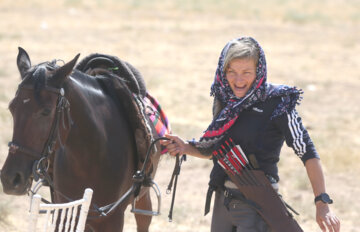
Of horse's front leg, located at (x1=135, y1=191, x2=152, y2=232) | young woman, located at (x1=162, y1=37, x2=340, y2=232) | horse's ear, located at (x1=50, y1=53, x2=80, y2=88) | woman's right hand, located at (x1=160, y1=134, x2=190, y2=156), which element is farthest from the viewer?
horse's front leg, located at (x1=135, y1=191, x2=152, y2=232)

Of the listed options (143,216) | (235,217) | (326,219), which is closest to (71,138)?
(235,217)

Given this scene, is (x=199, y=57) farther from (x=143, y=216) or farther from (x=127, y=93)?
(x=127, y=93)

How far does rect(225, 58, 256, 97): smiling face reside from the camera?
372cm

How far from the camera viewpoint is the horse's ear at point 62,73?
391 cm

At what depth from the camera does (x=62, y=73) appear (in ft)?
12.9

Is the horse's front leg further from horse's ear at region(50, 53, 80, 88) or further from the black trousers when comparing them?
horse's ear at region(50, 53, 80, 88)

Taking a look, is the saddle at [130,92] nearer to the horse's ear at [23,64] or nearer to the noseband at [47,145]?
the horse's ear at [23,64]

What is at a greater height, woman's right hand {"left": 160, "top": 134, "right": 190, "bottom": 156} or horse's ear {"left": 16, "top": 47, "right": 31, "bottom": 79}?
horse's ear {"left": 16, "top": 47, "right": 31, "bottom": 79}

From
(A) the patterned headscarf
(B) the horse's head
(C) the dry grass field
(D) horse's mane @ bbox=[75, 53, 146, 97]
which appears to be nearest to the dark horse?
(B) the horse's head

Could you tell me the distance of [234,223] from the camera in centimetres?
381

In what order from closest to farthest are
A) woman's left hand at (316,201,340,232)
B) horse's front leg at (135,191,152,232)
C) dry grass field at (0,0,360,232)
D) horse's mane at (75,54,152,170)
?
woman's left hand at (316,201,340,232)
horse's mane at (75,54,152,170)
horse's front leg at (135,191,152,232)
dry grass field at (0,0,360,232)

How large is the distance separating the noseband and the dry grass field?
3.60 metres

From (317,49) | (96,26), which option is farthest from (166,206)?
(96,26)

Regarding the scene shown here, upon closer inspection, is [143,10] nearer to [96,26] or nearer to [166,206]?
[96,26]
